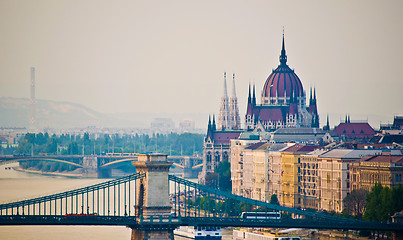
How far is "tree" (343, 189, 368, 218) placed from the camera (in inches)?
3219

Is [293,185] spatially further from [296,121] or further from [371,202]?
[296,121]

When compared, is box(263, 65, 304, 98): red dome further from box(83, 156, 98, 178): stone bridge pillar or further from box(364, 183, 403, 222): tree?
box(364, 183, 403, 222): tree

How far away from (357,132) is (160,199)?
278ft

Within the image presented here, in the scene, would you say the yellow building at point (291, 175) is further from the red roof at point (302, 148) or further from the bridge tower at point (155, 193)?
the bridge tower at point (155, 193)

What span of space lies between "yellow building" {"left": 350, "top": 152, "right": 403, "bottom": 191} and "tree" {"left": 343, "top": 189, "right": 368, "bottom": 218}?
4.39ft

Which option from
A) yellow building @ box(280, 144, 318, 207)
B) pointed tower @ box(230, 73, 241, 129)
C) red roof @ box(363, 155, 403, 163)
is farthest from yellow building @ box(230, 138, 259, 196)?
pointed tower @ box(230, 73, 241, 129)

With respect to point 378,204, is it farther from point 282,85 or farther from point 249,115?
point 282,85

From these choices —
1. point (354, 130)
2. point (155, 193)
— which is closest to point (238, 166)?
point (354, 130)

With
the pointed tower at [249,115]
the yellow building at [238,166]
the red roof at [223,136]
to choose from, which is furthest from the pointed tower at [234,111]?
the yellow building at [238,166]

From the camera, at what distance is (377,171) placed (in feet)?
278

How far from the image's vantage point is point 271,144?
116750mm

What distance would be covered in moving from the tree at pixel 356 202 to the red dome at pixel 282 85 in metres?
84.2

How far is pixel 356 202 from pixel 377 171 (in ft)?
10.7

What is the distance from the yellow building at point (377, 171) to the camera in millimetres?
83188
